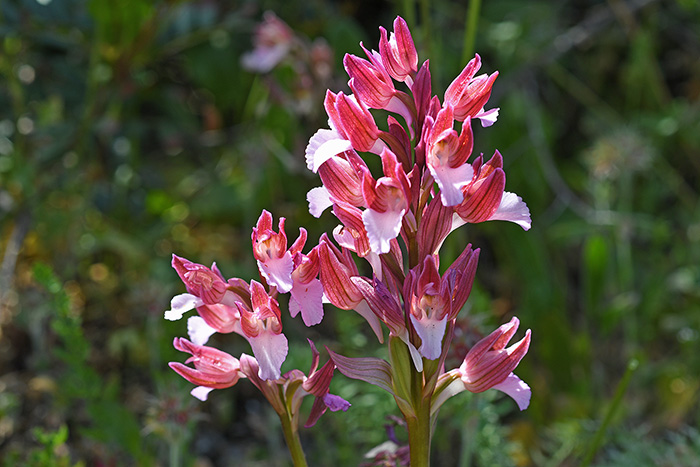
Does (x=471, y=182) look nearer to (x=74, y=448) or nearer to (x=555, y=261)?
(x=74, y=448)

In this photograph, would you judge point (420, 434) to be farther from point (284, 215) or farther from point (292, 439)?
point (284, 215)

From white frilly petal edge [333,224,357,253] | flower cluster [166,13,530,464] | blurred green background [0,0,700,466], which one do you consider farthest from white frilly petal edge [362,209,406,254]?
blurred green background [0,0,700,466]

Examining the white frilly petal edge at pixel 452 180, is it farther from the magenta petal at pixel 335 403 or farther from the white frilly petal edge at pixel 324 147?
the magenta petal at pixel 335 403

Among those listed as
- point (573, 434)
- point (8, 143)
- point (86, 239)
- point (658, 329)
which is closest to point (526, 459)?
point (573, 434)

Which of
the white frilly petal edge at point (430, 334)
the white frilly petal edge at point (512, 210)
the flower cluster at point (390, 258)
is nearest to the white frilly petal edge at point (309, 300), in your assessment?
the flower cluster at point (390, 258)

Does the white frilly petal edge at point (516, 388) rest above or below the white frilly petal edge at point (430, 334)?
below

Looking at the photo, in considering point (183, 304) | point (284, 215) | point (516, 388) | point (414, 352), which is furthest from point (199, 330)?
point (284, 215)

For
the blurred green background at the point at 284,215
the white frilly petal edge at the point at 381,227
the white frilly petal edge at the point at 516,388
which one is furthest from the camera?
the blurred green background at the point at 284,215
